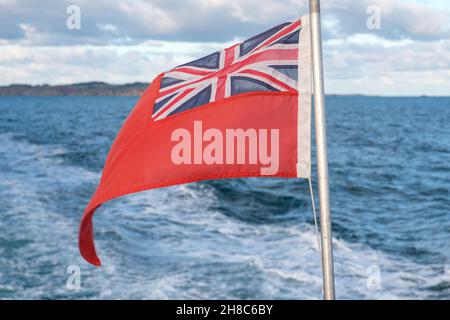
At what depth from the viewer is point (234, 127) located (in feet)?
22.6

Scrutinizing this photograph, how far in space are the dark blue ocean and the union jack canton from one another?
30.9 feet

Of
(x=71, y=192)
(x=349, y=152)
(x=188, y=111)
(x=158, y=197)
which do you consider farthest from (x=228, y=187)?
(x=188, y=111)

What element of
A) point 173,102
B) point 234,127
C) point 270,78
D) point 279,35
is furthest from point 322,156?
point 173,102

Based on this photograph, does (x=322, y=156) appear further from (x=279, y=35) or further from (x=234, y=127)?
(x=279, y=35)

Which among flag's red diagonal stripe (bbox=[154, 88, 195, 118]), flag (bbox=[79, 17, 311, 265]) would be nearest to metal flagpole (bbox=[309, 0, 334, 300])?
flag (bbox=[79, 17, 311, 265])

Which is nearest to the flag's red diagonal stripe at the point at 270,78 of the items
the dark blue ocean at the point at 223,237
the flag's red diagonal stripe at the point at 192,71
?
the flag's red diagonal stripe at the point at 192,71

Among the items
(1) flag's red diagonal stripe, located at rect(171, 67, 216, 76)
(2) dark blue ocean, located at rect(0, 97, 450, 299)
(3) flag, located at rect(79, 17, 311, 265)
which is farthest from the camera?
(2) dark blue ocean, located at rect(0, 97, 450, 299)

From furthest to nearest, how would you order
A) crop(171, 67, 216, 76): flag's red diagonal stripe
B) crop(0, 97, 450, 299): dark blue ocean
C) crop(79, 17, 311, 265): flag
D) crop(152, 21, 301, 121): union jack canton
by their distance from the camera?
crop(0, 97, 450, 299): dark blue ocean < crop(171, 67, 216, 76): flag's red diagonal stripe < crop(152, 21, 301, 121): union jack canton < crop(79, 17, 311, 265): flag

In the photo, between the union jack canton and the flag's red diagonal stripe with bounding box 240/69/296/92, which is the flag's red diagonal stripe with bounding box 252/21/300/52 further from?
the flag's red diagonal stripe with bounding box 240/69/296/92

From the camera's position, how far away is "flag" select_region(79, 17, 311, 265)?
6.72 m

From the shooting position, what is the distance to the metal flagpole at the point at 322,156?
593 cm

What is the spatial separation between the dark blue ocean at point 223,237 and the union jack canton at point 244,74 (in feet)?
30.9

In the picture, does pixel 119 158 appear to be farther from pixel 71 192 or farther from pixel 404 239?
pixel 71 192

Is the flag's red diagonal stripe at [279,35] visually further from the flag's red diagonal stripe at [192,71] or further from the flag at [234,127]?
the flag's red diagonal stripe at [192,71]
